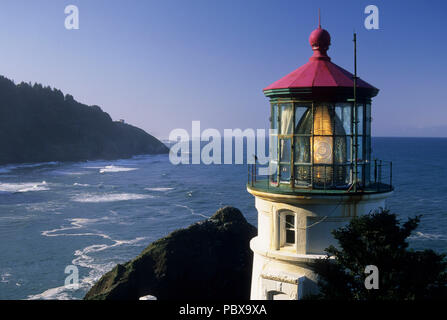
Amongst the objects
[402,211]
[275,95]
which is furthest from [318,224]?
[402,211]

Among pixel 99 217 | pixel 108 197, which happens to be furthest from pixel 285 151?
pixel 108 197

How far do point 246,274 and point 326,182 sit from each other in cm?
1310

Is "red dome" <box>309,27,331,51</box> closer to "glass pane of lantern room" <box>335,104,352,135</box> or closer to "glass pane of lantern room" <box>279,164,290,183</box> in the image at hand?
"glass pane of lantern room" <box>335,104,352,135</box>

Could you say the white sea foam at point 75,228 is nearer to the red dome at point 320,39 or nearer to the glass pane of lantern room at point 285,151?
the glass pane of lantern room at point 285,151

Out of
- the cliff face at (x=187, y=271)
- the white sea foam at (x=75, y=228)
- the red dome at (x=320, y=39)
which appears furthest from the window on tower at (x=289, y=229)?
the white sea foam at (x=75, y=228)

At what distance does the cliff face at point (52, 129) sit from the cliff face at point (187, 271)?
111 metres

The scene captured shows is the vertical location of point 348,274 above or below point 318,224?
below

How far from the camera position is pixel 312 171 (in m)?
6.81

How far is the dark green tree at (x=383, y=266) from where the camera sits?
218 inches

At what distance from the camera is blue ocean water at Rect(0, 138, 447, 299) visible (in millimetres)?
A: 27609

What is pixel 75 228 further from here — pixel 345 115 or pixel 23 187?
pixel 345 115

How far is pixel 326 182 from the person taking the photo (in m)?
6.80

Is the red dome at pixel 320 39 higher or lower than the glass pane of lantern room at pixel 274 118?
higher

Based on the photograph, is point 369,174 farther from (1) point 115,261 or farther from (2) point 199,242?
(1) point 115,261
